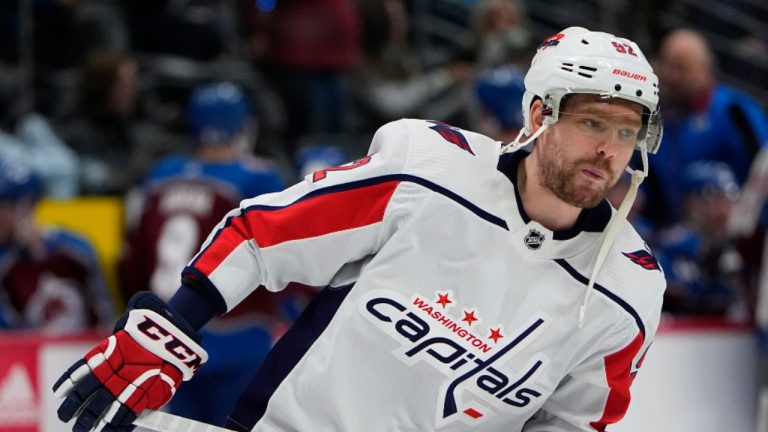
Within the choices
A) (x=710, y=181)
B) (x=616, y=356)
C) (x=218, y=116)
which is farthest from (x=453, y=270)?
(x=710, y=181)

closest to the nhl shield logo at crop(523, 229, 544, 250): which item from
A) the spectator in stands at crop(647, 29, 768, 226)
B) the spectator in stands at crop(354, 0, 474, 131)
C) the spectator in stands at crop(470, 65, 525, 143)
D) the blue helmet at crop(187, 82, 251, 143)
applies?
the spectator in stands at crop(470, 65, 525, 143)

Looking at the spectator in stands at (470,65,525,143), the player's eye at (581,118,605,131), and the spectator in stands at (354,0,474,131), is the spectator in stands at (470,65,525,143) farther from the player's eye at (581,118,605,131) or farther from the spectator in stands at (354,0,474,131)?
the spectator in stands at (354,0,474,131)

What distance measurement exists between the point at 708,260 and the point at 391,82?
2594mm

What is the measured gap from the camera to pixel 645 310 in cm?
290

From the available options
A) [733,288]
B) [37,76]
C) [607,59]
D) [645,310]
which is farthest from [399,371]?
[37,76]

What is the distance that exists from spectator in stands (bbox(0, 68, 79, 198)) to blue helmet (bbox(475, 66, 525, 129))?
247 cm

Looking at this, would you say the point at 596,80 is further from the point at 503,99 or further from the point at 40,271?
the point at 40,271

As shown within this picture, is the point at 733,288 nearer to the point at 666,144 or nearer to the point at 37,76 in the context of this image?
the point at 666,144

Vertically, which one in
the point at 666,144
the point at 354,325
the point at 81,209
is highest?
the point at 354,325

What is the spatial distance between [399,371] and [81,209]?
392 cm

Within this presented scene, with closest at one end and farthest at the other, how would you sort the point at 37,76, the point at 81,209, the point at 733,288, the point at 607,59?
the point at 607,59 → the point at 733,288 → the point at 81,209 → the point at 37,76

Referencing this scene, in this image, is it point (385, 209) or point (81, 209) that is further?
point (81, 209)

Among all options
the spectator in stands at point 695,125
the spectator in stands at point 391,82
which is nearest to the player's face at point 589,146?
the spectator in stands at point 695,125

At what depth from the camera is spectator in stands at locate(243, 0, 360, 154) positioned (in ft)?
24.0
